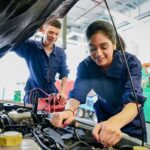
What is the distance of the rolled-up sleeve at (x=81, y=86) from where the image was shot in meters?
1.44

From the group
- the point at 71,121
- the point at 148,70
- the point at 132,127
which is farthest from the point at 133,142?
the point at 148,70

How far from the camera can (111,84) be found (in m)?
1.36

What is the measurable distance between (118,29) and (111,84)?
4.34 meters

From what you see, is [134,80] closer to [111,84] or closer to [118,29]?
[111,84]

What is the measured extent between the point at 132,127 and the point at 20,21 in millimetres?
894

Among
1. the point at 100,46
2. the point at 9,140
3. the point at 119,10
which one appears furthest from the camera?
the point at 119,10

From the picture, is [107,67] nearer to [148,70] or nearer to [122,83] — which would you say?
[122,83]

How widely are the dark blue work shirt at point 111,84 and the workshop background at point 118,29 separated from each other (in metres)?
A: 2.08

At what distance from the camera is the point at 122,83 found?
1.27 metres

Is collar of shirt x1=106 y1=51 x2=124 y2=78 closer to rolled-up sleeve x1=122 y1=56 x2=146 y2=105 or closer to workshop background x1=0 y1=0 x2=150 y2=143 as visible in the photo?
rolled-up sleeve x1=122 y1=56 x2=146 y2=105

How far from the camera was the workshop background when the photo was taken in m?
4.12

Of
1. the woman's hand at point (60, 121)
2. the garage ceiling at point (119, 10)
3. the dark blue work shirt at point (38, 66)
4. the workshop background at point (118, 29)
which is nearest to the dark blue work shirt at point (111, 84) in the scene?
the woman's hand at point (60, 121)

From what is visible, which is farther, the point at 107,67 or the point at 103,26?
the point at 107,67

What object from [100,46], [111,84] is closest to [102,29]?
[100,46]
